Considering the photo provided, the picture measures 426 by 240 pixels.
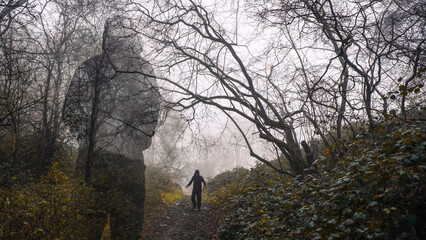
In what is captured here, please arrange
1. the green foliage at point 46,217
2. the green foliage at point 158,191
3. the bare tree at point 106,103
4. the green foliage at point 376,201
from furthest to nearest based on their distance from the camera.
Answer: the green foliage at point 158,191
the bare tree at point 106,103
the green foliage at point 46,217
the green foliage at point 376,201

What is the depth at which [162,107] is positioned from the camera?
7113 mm

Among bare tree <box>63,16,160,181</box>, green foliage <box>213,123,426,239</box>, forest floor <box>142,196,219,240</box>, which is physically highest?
bare tree <box>63,16,160,181</box>

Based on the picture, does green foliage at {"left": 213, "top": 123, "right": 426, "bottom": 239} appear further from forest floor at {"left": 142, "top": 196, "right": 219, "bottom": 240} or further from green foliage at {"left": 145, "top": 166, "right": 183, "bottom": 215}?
green foliage at {"left": 145, "top": 166, "right": 183, "bottom": 215}

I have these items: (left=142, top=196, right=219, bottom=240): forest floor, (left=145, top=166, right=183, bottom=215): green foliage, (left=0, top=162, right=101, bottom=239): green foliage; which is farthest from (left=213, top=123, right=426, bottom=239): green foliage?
(left=145, top=166, right=183, bottom=215): green foliage

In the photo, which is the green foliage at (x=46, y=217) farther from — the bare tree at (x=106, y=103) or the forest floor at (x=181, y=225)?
the bare tree at (x=106, y=103)

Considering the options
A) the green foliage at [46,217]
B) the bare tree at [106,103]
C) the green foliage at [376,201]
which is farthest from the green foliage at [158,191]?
the green foliage at [376,201]

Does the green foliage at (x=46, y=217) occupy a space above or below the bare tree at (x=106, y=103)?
below

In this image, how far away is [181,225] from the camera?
310 inches

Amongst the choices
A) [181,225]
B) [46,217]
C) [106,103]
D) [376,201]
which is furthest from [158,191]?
[376,201]

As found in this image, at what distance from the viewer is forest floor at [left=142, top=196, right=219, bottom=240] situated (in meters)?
6.71

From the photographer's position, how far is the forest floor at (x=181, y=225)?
6712 millimetres

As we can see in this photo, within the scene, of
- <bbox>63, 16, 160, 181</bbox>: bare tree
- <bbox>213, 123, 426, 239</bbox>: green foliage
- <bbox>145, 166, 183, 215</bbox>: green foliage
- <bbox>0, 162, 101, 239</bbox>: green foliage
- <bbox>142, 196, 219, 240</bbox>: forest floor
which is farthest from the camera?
<bbox>145, 166, 183, 215</bbox>: green foliage

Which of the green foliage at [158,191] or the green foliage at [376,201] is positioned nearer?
the green foliage at [376,201]

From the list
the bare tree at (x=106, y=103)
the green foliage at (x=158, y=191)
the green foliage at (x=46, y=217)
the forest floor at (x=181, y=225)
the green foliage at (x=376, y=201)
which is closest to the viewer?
the green foliage at (x=376, y=201)
